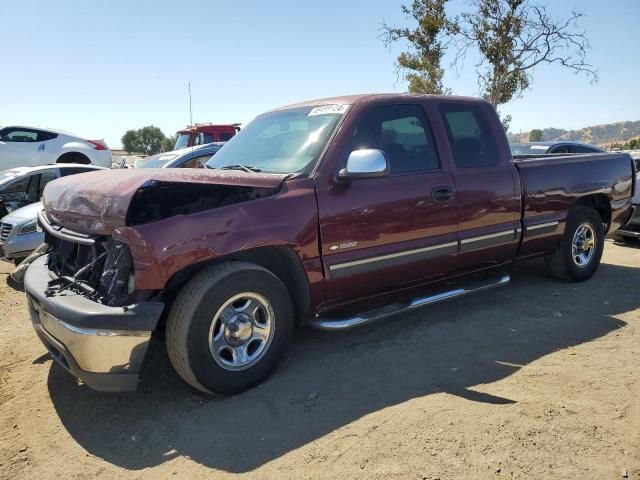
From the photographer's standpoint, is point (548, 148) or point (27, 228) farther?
point (548, 148)

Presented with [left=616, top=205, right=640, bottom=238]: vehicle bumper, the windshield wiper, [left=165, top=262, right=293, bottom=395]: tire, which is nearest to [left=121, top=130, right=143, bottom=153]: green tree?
[left=616, top=205, right=640, bottom=238]: vehicle bumper

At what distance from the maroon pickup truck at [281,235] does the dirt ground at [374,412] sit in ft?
0.97

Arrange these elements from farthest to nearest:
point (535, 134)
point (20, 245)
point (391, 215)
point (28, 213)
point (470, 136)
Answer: point (535, 134) → point (28, 213) → point (20, 245) → point (470, 136) → point (391, 215)

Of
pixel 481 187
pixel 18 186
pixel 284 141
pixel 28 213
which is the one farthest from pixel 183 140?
pixel 481 187

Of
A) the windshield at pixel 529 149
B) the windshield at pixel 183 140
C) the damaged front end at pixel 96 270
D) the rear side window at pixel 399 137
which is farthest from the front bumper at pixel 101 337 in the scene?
the windshield at pixel 183 140

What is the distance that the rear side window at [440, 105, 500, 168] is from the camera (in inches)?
172

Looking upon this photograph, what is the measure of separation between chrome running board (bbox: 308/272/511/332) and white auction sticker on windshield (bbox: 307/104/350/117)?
1.53 m

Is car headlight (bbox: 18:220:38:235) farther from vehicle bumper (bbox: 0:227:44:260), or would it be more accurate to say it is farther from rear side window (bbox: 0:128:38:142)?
rear side window (bbox: 0:128:38:142)

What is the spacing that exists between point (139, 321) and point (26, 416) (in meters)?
1.07

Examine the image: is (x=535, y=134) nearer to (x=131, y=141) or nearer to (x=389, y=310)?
(x=131, y=141)

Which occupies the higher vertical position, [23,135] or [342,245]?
[23,135]

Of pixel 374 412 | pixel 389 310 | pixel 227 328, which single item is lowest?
pixel 374 412

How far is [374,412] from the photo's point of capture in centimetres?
301

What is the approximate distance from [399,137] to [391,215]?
70cm
